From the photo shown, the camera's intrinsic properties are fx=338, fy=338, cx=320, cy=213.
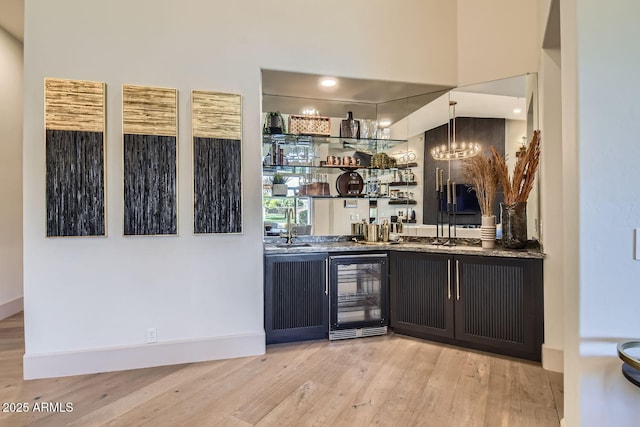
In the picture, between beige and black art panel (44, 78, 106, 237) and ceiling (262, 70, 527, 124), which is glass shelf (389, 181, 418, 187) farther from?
beige and black art panel (44, 78, 106, 237)

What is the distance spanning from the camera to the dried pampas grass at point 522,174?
2941 mm

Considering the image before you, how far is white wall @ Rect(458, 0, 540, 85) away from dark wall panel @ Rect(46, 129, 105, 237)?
3.50 meters

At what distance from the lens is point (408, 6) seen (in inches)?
134

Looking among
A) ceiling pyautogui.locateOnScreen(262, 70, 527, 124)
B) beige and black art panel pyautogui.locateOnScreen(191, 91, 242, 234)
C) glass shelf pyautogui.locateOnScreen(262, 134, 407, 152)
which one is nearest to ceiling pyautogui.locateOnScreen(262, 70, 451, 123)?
ceiling pyautogui.locateOnScreen(262, 70, 527, 124)

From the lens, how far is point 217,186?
9.58 ft

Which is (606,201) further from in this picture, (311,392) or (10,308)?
(10,308)

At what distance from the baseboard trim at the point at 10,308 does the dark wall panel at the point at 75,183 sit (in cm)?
246

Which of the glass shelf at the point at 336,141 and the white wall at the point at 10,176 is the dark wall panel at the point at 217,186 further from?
the white wall at the point at 10,176

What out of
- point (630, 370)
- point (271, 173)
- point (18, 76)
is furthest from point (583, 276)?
point (18, 76)

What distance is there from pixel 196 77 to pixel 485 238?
299 centimetres

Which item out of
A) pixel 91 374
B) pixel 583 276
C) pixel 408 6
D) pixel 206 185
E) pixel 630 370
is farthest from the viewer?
pixel 408 6

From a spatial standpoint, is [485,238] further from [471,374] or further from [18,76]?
[18,76]

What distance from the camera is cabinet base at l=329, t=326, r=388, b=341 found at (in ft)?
10.9

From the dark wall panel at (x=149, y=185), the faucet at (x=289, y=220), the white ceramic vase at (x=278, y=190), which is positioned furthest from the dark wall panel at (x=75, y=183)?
the faucet at (x=289, y=220)
